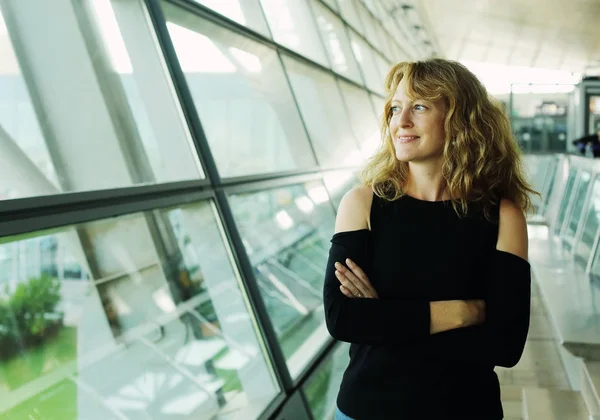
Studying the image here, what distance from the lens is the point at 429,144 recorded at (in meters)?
1.65

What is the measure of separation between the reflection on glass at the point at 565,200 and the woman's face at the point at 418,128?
915cm

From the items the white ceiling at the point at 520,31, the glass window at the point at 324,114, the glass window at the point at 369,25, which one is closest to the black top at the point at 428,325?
the glass window at the point at 324,114

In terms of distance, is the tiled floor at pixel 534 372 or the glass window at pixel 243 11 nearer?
the glass window at pixel 243 11

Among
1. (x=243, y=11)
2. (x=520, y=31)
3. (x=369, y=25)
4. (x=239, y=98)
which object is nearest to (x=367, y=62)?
(x=369, y=25)

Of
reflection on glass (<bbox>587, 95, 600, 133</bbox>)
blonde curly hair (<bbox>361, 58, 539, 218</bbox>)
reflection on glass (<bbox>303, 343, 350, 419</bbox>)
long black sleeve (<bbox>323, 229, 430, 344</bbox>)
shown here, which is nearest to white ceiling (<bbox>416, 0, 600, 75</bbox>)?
reflection on glass (<bbox>587, 95, 600, 133</bbox>)

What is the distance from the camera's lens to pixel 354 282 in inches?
63.2

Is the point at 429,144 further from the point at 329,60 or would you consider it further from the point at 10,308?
the point at 329,60

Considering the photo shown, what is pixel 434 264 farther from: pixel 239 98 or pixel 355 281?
pixel 239 98

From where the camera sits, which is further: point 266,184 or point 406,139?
point 266,184

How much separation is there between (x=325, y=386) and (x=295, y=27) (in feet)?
12.3

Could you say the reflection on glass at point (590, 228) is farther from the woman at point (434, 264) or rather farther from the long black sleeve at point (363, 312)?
the long black sleeve at point (363, 312)

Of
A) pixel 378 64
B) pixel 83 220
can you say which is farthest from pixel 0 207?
pixel 378 64

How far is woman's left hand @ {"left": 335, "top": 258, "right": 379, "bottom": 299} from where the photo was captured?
5.25 ft

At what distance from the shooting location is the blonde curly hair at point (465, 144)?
1628 millimetres
